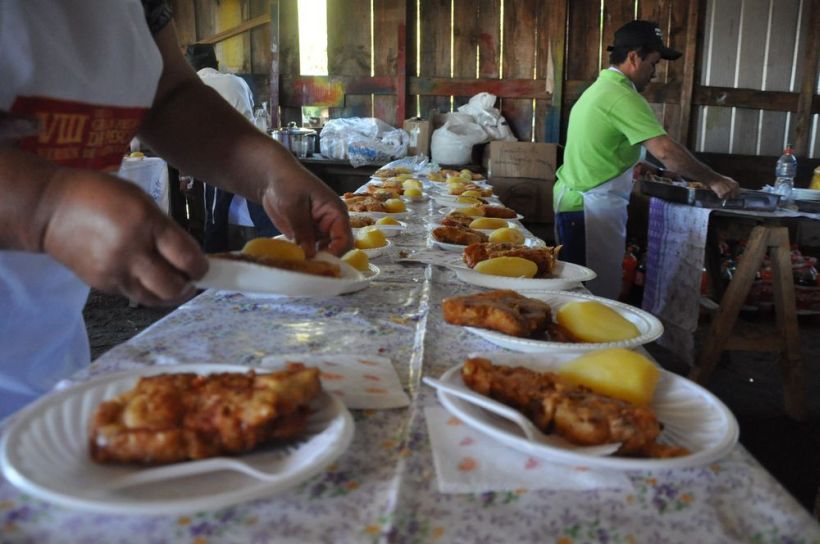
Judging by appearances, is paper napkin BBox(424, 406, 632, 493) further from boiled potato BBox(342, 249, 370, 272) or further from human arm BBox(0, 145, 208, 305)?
boiled potato BBox(342, 249, 370, 272)

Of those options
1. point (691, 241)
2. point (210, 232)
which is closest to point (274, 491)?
point (691, 241)

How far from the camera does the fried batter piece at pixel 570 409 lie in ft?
2.62

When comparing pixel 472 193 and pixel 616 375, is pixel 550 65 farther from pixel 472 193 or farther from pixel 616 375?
pixel 616 375

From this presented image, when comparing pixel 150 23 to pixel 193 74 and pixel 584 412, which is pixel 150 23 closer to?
pixel 193 74

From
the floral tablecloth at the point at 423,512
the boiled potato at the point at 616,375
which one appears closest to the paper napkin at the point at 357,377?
the floral tablecloth at the point at 423,512

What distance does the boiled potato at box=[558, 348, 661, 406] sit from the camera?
92 cm

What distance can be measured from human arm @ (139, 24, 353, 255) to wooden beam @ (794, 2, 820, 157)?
6.85 m

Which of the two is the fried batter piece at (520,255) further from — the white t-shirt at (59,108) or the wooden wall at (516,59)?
the wooden wall at (516,59)

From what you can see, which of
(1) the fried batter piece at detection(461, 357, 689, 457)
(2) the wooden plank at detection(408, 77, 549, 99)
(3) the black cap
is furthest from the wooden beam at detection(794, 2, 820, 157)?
(1) the fried batter piece at detection(461, 357, 689, 457)

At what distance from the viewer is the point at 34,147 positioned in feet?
4.03

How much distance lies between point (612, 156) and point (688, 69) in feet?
11.9

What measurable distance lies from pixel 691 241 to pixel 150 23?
3.29 m

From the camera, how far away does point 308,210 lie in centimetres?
144

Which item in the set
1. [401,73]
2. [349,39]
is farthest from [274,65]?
[401,73]
